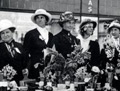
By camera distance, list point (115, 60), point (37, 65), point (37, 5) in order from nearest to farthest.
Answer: point (37, 65), point (115, 60), point (37, 5)

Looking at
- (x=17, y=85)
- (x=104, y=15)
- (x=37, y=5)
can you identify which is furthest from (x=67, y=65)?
(x=104, y=15)

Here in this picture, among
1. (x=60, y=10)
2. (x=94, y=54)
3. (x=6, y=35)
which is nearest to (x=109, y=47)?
(x=94, y=54)

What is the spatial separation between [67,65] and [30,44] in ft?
2.35

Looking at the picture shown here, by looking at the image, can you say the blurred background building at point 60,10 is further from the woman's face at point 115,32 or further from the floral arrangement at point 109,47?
the floral arrangement at point 109,47

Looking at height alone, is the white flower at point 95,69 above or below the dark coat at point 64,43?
below

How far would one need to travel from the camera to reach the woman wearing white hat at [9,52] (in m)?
5.09

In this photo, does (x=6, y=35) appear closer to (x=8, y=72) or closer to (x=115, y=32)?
(x=8, y=72)

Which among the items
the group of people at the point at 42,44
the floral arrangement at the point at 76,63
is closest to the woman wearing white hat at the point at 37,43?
the group of people at the point at 42,44

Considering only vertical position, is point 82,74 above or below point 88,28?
below

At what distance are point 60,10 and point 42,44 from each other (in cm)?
249

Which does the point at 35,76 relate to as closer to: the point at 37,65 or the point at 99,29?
the point at 37,65

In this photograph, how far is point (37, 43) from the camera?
5.50 meters

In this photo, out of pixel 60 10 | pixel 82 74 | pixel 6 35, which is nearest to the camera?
pixel 6 35

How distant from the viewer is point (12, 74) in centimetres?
504
